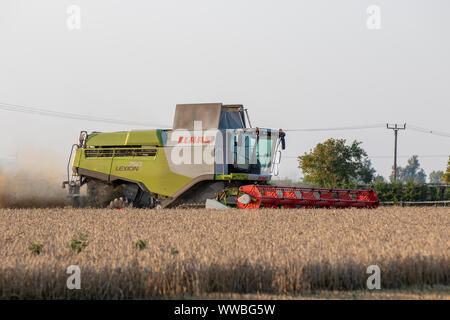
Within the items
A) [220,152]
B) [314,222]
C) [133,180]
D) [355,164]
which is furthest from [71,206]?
[355,164]

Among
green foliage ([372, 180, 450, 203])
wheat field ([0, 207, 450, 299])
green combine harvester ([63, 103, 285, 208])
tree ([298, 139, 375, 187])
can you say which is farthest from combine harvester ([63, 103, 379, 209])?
tree ([298, 139, 375, 187])

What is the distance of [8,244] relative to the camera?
787 centimetres

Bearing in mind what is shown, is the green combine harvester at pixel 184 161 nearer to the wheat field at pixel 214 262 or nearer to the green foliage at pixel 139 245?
the wheat field at pixel 214 262

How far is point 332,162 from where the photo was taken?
49938 mm

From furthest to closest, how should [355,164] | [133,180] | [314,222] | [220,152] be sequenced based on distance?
1. [355,164]
2. [133,180]
3. [220,152]
4. [314,222]

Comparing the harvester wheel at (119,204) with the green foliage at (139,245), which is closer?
the green foliage at (139,245)

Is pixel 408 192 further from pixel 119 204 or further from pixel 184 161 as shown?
pixel 119 204

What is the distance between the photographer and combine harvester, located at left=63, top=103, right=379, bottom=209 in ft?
52.0

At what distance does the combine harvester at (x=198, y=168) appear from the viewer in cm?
1586

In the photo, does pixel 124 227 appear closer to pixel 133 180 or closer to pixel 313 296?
pixel 313 296

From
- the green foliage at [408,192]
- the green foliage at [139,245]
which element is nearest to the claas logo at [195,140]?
the green foliage at [139,245]

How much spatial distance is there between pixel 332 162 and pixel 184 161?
35124mm

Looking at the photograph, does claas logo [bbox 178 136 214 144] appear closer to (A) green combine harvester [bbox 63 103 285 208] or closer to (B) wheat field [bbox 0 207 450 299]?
(A) green combine harvester [bbox 63 103 285 208]
